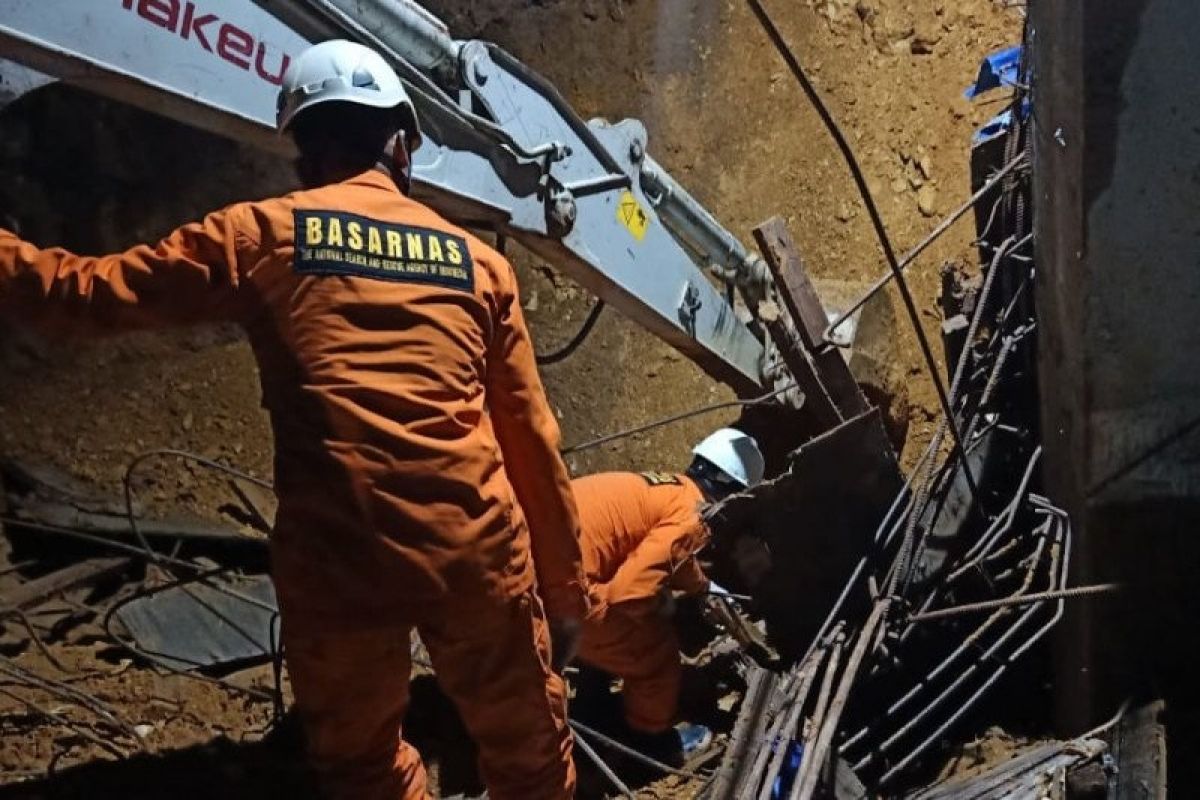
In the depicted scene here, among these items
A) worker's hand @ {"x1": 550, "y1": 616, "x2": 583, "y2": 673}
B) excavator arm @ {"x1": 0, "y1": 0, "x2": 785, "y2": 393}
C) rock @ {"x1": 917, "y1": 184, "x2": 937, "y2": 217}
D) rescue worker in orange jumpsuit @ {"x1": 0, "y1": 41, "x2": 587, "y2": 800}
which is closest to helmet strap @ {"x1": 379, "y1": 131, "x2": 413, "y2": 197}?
rescue worker in orange jumpsuit @ {"x1": 0, "y1": 41, "x2": 587, "y2": 800}

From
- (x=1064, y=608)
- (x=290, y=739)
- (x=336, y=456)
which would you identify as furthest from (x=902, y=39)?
(x=336, y=456)

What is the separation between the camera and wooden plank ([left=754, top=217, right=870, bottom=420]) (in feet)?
16.3

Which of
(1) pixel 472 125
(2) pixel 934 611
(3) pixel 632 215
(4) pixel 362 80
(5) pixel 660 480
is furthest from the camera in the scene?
(5) pixel 660 480

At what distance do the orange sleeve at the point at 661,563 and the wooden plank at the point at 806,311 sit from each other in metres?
0.80

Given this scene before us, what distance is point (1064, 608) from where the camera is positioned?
13.8 ft

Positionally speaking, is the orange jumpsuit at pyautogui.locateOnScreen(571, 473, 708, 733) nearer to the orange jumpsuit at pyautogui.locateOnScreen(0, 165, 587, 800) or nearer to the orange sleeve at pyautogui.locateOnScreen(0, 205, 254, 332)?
the orange jumpsuit at pyautogui.locateOnScreen(0, 165, 587, 800)

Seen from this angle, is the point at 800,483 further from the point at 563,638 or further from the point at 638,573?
the point at 563,638

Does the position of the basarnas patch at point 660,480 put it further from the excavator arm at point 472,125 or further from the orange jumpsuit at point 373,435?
the orange jumpsuit at point 373,435

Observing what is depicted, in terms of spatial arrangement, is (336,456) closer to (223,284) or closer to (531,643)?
(223,284)

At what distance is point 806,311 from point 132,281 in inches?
112

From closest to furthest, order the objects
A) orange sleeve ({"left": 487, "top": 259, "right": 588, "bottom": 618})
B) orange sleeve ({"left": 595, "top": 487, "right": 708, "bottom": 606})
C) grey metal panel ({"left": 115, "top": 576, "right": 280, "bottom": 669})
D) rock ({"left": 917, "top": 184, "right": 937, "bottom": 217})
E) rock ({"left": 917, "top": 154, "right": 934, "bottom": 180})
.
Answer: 1. orange sleeve ({"left": 487, "top": 259, "right": 588, "bottom": 618})
2. orange sleeve ({"left": 595, "top": 487, "right": 708, "bottom": 606})
3. grey metal panel ({"left": 115, "top": 576, "right": 280, "bottom": 669})
4. rock ({"left": 917, "top": 184, "right": 937, "bottom": 217})
5. rock ({"left": 917, "top": 154, "right": 934, "bottom": 180})

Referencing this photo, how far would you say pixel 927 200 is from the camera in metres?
7.41

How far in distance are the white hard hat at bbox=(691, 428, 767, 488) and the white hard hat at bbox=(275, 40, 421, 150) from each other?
2472 millimetres

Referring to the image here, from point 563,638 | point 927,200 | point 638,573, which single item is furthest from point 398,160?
point 927,200
